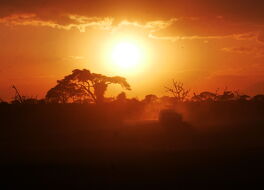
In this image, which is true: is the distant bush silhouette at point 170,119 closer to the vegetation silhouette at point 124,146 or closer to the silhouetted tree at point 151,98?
the vegetation silhouette at point 124,146

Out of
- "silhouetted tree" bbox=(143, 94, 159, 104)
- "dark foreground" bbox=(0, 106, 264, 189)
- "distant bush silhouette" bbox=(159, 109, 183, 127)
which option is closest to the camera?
"dark foreground" bbox=(0, 106, 264, 189)

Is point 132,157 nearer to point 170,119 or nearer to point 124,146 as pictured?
point 124,146

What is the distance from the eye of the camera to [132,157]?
19.6m

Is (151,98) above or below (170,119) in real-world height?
above

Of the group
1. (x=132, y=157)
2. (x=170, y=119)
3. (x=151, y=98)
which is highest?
(x=151, y=98)

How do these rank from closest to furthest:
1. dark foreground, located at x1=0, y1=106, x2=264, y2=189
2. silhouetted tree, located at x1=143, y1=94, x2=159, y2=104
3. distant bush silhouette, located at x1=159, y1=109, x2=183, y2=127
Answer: dark foreground, located at x1=0, y1=106, x2=264, y2=189 → distant bush silhouette, located at x1=159, y1=109, x2=183, y2=127 → silhouetted tree, located at x1=143, y1=94, x2=159, y2=104

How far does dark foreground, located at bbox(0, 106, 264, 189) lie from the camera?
1508cm

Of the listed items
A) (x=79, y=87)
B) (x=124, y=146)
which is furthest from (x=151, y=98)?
(x=124, y=146)

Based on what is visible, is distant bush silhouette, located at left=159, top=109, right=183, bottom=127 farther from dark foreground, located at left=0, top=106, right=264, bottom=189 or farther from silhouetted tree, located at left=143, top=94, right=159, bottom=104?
silhouetted tree, located at left=143, top=94, right=159, bottom=104

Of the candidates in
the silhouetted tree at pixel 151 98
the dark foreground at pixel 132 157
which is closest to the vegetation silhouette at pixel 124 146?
the dark foreground at pixel 132 157

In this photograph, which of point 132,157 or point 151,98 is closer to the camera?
point 132,157

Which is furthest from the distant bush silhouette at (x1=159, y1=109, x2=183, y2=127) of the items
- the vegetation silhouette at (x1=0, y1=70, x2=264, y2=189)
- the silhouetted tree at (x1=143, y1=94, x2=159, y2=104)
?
the silhouetted tree at (x1=143, y1=94, x2=159, y2=104)

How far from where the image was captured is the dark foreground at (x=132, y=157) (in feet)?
49.5

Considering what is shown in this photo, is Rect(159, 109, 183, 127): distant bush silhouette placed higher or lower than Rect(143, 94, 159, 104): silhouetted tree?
lower
